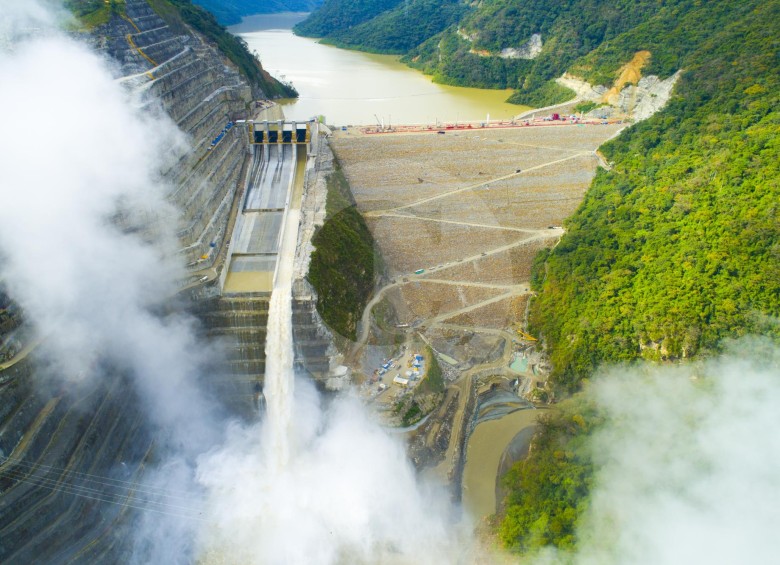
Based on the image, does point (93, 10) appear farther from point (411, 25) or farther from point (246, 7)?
point (246, 7)

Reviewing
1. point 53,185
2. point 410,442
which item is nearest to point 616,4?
point 410,442

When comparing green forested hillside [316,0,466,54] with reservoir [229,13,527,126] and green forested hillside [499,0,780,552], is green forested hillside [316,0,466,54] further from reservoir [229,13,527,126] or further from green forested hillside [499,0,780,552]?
green forested hillside [499,0,780,552]

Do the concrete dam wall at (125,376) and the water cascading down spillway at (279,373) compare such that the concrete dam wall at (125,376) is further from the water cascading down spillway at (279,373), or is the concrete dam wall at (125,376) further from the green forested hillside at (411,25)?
the green forested hillside at (411,25)

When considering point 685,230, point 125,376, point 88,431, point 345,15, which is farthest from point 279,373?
point 345,15

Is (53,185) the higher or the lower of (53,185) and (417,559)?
the higher

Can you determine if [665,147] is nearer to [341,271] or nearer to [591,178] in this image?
[591,178]

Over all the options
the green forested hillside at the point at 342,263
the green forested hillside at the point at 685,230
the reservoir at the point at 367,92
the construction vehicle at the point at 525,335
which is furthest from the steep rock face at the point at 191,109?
the green forested hillside at the point at 685,230
